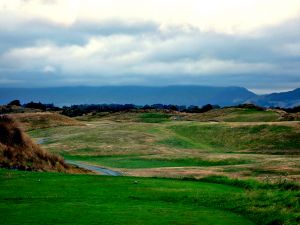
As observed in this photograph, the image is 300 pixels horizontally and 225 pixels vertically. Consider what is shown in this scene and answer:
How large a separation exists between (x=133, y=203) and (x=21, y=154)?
2859 centimetres

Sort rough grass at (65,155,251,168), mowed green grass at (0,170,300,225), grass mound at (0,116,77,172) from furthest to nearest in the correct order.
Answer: rough grass at (65,155,251,168) → grass mound at (0,116,77,172) → mowed green grass at (0,170,300,225)

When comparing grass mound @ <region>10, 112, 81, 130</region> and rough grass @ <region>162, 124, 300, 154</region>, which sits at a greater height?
grass mound @ <region>10, 112, 81, 130</region>

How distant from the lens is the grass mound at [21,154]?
50969 mm

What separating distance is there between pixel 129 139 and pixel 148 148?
30.5 ft

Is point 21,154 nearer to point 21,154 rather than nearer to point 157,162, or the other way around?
point 21,154

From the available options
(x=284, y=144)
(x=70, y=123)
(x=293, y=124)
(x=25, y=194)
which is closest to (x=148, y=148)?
(x=284, y=144)

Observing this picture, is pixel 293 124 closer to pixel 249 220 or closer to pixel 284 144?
pixel 284 144

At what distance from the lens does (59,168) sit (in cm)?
5284

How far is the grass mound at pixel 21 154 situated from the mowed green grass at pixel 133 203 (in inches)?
527

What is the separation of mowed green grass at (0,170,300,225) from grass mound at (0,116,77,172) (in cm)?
1339

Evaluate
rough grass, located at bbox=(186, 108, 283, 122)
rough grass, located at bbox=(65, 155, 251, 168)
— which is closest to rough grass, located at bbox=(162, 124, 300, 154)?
rough grass, located at bbox=(65, 155, 251, 168)

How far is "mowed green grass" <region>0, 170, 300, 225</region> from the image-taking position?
2209 centimetres

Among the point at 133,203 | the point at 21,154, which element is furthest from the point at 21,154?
the point at 133,203

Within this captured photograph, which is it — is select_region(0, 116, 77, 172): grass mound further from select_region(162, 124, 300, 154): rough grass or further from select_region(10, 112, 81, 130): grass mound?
select_region(10, 112, 81, 130): grass mound
